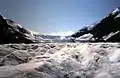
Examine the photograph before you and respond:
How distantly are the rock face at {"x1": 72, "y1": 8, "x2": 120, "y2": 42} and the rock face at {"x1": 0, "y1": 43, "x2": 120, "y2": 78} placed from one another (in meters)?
20.6

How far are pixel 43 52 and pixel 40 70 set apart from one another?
271cm

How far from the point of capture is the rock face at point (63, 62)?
6500 mm

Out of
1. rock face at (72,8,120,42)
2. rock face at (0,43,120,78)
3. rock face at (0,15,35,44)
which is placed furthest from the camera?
rock face at (72,8,120,42)

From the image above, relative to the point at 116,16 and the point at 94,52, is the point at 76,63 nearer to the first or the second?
the point at 94,52

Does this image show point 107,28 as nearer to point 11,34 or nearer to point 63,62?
point 11,34

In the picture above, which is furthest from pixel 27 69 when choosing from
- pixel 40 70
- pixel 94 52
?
pixel 94 52

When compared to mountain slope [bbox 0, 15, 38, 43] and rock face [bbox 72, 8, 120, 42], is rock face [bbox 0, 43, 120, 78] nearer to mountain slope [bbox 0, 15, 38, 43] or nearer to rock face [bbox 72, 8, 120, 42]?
mountain slope [bbox 0, 15, 38, 43]

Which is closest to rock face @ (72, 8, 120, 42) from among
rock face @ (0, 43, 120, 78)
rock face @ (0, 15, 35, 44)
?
rock face @ (0, 15, 35, 44)

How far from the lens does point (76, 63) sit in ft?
25.5

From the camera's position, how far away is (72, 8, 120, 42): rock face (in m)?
30.1

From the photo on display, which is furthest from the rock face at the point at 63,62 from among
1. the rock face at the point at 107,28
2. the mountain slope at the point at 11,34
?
the rock face at the point at 107,28

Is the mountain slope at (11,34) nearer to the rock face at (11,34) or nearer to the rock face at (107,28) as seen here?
the rock face at (11,34)

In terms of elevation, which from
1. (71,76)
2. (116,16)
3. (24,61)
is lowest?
(71,76)

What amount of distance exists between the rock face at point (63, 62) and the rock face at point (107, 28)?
20562mm
